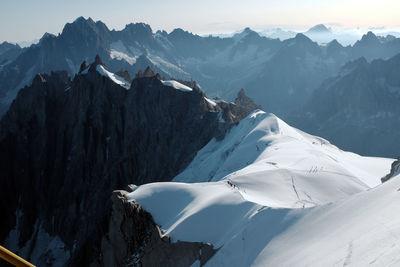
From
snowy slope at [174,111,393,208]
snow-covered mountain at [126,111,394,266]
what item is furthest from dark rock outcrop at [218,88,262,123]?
snow-covered mountain at [126,111,394,266]

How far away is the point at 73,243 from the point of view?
80125 millimetres

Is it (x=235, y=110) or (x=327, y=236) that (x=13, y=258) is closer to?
(x=327, y=236)

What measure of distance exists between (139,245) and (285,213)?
12510 mm

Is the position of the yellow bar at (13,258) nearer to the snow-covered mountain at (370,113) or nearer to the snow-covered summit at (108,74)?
the snow-covered summit at (108,74)

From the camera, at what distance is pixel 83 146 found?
9350cm

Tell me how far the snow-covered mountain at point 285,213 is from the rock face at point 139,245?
0.55m

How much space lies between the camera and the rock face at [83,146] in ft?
250

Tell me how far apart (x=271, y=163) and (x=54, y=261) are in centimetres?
6486

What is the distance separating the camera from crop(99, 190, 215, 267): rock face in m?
21.0

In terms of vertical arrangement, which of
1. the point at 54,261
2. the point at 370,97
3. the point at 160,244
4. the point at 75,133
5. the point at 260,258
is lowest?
the point at 54,261

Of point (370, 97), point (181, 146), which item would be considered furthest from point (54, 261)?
point (370, 97)

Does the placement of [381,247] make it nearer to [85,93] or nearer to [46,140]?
[85,93]

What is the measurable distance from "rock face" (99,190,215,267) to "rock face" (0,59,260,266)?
36075 millimetres

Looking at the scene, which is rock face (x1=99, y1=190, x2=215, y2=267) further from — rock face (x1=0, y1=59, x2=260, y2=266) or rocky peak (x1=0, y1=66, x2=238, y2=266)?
rock face (x1=0, y1=59, x2=260, y2=266)
